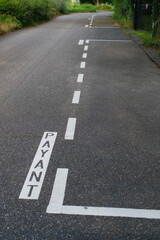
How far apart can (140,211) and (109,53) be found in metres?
8.94

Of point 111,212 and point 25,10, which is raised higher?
point 25,10

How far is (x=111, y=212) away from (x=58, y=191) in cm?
65

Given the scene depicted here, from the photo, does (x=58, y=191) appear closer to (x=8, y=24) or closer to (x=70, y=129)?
(x=70, y=129)

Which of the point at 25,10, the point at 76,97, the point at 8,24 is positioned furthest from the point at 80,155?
the point at 25,10

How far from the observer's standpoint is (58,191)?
2.98 metres

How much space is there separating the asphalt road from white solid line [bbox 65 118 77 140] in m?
0.02

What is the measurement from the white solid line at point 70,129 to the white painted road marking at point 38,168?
0.69ft

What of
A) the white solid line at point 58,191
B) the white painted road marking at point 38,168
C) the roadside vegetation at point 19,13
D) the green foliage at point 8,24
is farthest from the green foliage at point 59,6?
the white solid line at point 58,191

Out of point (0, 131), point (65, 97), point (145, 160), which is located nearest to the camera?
point (145, 160)

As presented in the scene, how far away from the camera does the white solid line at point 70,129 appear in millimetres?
4223

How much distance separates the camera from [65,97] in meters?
5.99

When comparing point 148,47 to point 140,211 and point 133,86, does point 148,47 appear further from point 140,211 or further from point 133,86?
point 140,211

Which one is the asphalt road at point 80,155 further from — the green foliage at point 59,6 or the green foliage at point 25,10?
the green foliage at point 59,6

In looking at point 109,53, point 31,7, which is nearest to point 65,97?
point 109,53
